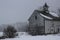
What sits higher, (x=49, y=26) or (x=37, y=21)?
(x=37, y=21)

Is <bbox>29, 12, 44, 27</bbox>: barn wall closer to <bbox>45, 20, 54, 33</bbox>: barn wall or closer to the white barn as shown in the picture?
the white barn

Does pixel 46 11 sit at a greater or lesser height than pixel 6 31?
greater

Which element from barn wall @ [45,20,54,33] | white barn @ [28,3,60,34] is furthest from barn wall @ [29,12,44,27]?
barn wall @ [45,20,54,33]

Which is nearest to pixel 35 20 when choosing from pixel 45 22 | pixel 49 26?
pixel 45 22

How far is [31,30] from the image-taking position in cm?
2333

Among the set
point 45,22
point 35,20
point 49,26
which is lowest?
point 49,26

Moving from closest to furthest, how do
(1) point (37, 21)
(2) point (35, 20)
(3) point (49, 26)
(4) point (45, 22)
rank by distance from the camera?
1. (4) point (45, 22)
2. (3) point (49, 26)
3. (1) point (37, 21)
4. (2) point (35, 20)

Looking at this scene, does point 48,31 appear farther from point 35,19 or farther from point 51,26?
point 35,19

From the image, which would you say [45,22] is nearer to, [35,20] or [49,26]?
[49,26]

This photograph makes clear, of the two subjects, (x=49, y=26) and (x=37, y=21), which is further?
(x=37, y=21)

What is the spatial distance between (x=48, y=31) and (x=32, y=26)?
3010mm

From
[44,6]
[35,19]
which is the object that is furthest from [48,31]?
[44,6]

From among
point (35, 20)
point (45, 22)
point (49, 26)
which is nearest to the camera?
point (45, 22)

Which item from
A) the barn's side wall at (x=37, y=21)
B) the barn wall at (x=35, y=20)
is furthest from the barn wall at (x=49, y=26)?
the barn wall at (x=35, y=20)
